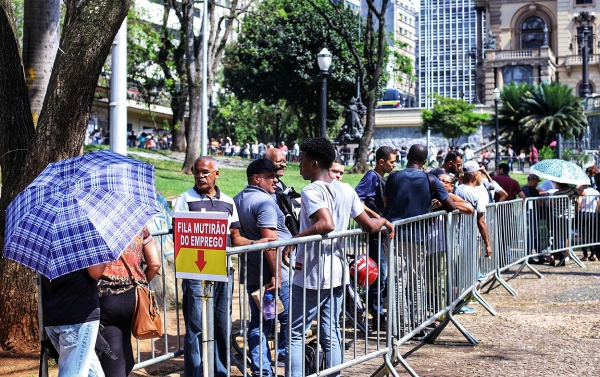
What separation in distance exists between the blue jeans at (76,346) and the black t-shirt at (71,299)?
36 millimetres

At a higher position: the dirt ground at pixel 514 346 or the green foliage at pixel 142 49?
the green foliage at pixel 142 49

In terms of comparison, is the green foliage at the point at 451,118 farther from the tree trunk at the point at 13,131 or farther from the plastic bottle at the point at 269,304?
the plastic bottle at the point at 269,304

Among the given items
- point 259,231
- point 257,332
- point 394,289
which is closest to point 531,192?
point 394,289

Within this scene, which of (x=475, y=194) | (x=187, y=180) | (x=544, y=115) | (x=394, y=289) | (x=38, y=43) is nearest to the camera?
(x=394, y=289)

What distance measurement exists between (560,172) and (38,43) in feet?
30.4

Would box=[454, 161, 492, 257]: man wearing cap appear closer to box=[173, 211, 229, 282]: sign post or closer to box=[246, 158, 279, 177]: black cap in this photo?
box=[246, 158, 279, 177]: black cap

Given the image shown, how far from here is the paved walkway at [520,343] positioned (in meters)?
7.21

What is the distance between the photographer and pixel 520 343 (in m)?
8.27

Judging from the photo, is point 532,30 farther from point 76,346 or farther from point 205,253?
point 76,346

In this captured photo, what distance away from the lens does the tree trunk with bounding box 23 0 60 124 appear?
8.35 meters

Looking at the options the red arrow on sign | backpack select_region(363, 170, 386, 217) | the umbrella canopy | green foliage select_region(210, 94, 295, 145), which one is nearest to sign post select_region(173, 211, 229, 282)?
the red arrow on sign

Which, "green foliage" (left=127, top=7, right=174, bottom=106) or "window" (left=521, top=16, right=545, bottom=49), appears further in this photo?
"window" (left=521, top=16, right=545, bottom=49)

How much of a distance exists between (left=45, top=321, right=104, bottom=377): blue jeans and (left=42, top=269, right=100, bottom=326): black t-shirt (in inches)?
1.4

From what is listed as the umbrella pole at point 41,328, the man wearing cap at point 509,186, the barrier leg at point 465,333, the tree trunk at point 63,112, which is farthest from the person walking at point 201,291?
the man wearing cap at point 509,186
